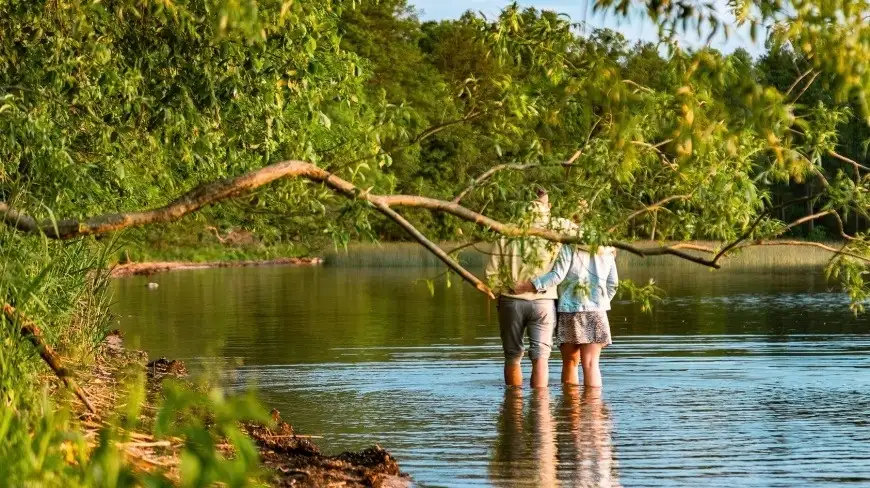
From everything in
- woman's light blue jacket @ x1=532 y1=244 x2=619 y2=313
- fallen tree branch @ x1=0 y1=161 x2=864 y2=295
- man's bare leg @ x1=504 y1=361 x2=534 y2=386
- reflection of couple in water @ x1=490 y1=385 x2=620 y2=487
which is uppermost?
fallen tree branch @ x1=0 y1=161 x2=864 y2=295

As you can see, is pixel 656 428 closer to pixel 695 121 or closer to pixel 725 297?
pixel 695 121

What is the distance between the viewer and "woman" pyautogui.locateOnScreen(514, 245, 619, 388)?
469 inches

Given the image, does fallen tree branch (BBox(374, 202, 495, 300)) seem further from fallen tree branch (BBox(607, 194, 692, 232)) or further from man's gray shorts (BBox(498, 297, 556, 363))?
man's gray shorts (BBox(498, 297, 556, 363))

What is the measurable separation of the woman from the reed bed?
26564mm

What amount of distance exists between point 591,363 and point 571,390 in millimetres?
284

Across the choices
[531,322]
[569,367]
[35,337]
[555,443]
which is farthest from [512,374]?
[35,337]

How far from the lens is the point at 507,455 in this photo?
921 cm

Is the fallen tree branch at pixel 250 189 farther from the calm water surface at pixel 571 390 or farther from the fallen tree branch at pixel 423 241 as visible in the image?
the calm water surface at pixel 571 390

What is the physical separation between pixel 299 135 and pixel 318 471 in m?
3.35

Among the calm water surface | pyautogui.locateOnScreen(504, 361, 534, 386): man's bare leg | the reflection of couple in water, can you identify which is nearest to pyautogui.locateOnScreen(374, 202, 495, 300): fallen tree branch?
the calm water surface

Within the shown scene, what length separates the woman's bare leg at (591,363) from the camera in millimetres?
12328

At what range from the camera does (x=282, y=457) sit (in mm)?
8617

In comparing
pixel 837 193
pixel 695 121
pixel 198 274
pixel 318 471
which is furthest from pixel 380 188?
pixel 198 274

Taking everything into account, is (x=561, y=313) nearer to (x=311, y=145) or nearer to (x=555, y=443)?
(x=555, y=443)
